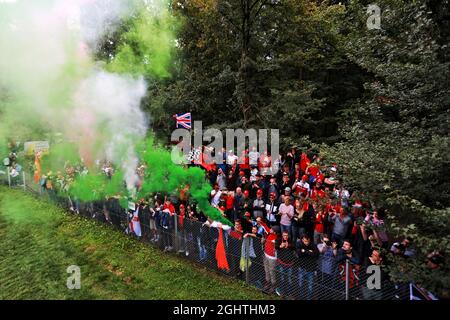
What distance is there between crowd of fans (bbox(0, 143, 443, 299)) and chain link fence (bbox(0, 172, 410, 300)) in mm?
19

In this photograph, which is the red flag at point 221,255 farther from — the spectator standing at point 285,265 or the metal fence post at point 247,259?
the spectator standing at point 285,265

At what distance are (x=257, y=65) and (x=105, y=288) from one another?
36.6 feet

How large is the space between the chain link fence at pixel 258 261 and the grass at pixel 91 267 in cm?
30

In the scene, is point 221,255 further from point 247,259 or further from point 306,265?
point 306,265

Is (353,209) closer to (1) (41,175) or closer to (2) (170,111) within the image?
(2) (170,111)

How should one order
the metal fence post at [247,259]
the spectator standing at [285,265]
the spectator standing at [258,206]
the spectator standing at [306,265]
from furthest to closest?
the spectator standing at [258,206], the metal fence post at [247,259], the spectator standing at [285,265], the spectator standing at [306,265]

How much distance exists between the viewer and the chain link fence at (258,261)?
21.9 feet

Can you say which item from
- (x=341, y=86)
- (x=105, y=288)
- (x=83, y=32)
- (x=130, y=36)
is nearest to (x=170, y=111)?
(x=130, y=36)

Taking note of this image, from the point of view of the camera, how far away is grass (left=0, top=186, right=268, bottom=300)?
8664 mm

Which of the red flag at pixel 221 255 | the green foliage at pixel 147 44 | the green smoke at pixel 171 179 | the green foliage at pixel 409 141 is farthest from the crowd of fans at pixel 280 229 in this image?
the green foliage at pixel 147 44

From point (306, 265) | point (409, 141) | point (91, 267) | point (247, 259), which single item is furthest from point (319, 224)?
point (91, 267)

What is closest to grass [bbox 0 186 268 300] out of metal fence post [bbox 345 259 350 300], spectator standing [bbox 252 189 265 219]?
spectator standing [bbox 252 189 265 219]

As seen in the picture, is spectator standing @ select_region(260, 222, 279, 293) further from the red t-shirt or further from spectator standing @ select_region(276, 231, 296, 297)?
the red t-shirt

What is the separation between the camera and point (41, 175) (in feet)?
52.7
